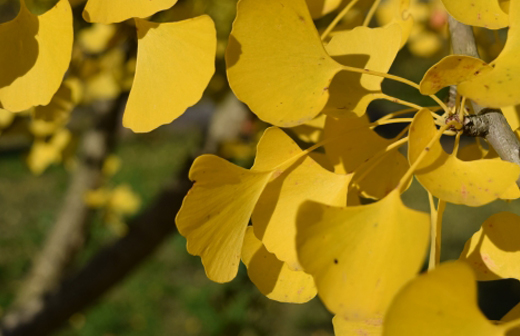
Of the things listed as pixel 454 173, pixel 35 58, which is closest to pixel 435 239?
pixel 454 173

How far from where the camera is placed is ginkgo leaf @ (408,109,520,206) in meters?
0.30

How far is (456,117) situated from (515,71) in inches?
2.6

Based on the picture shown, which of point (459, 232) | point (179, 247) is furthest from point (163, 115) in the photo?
point (459, 232)

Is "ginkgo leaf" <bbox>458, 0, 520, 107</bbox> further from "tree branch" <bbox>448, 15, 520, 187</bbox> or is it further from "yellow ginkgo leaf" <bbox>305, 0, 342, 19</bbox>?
"yellow ginkgo leaf" <bbox>305, 0, 342, 19</bbox>

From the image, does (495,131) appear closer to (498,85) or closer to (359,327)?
(498,85)

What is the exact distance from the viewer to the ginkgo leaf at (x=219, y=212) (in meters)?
0.33

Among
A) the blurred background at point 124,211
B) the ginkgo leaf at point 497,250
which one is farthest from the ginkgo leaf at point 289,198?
the blurred background at point 124,211

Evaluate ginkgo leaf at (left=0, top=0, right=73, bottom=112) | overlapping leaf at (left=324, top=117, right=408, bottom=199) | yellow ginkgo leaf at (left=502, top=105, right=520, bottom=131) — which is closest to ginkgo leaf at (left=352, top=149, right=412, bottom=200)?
overlapping leaf at (left=324, top=117, right=408, bottom=199)

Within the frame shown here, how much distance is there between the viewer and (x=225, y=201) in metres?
0.34

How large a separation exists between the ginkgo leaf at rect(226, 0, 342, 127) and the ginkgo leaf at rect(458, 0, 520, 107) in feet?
0.28

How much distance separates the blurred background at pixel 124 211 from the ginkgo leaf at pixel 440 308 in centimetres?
Answer: 35

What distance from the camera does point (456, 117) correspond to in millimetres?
367

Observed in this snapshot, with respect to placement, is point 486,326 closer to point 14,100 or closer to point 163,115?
point 163,115

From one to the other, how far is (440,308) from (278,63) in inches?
6.8
